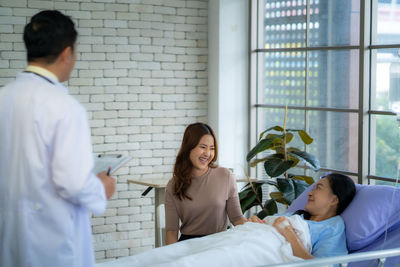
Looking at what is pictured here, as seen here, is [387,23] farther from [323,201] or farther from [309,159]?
[323,201]

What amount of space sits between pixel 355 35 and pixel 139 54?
1755 mm

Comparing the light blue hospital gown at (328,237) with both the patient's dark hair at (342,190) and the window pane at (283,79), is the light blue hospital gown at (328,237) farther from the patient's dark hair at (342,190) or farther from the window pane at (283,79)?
the window pane at (283,79)

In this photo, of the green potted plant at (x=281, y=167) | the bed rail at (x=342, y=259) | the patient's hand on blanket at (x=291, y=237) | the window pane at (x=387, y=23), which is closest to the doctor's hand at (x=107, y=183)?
the bed rail at (x=342, y=259)

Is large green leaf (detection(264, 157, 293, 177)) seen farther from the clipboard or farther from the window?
the clipboard

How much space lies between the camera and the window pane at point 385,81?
12.7ft

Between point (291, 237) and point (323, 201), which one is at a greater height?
point (323, 201)

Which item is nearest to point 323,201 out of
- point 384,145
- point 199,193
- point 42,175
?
point 199,193

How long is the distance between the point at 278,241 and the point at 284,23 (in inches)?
99.8

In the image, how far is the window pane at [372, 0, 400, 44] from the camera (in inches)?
153

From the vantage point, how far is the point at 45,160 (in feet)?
5.76

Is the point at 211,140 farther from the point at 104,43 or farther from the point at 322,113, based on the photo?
the point at 104,43

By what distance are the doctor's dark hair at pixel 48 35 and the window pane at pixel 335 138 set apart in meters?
2.89

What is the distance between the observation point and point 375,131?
411 centimetres

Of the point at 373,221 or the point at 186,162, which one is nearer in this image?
the point at 373,221
